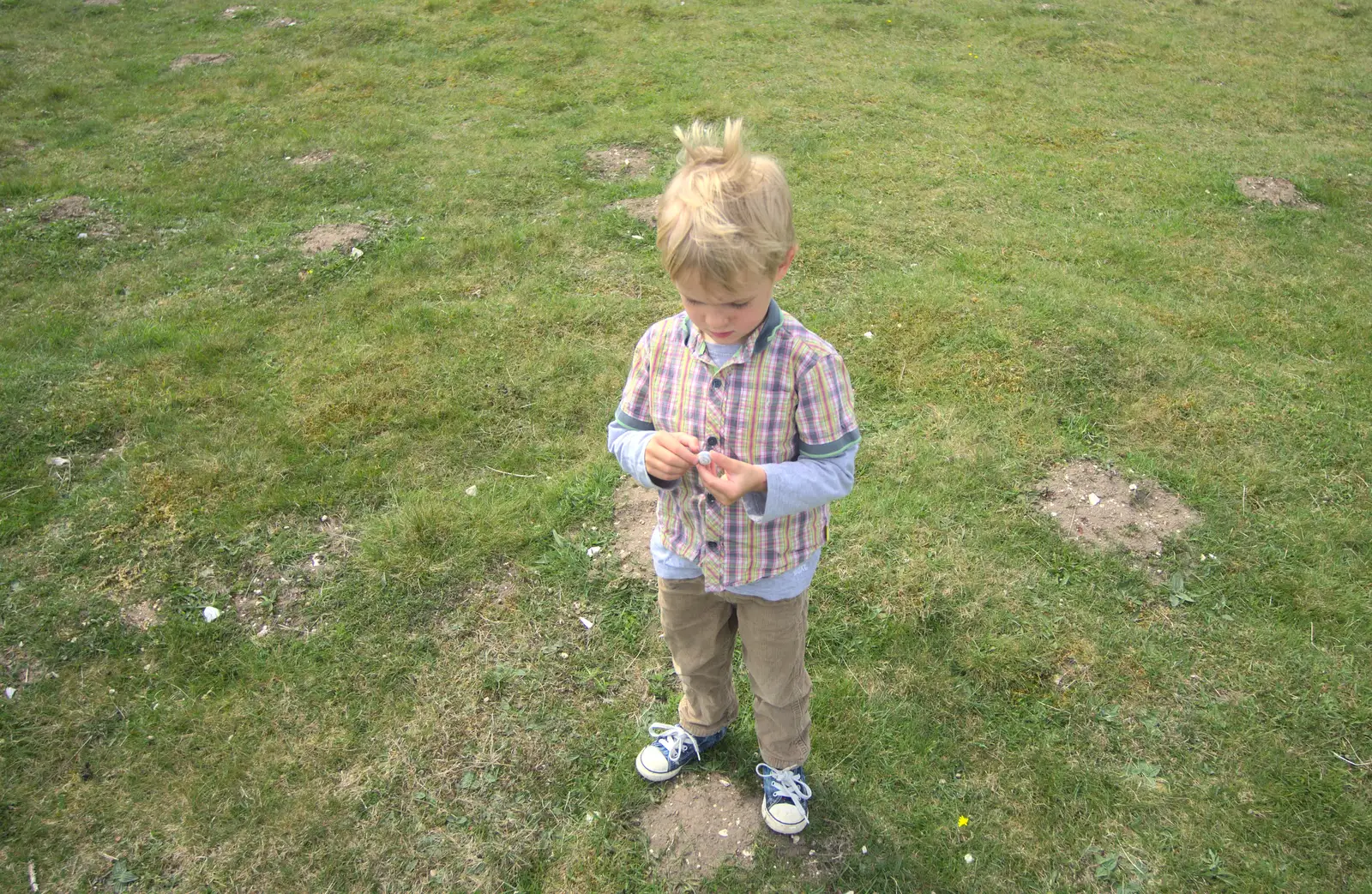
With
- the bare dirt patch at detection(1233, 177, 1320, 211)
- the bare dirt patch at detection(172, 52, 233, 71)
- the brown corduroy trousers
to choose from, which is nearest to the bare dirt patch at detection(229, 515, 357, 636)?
the brown corduroy trousers

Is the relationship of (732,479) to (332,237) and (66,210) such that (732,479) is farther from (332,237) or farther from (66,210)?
(66,210)

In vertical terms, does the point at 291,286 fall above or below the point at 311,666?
above

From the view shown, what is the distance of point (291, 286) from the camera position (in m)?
6.52

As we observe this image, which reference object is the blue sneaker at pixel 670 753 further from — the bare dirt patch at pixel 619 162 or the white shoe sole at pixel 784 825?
the bare dirt patch at pixel 619 162

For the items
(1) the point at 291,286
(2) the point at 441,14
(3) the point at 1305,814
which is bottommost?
(3) the point at 1305,814

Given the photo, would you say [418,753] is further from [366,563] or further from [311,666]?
[366,563]

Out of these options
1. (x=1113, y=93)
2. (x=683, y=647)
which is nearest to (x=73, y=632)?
(x=683, y=647)

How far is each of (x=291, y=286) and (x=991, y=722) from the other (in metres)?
5.96

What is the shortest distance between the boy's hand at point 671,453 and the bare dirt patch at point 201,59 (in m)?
12.9

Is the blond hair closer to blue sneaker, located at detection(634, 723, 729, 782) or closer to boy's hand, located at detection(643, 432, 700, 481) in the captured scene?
boy's hand, located at detection(643, 432, 700, 481)

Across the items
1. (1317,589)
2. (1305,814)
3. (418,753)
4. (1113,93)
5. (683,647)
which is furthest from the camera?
(1113,93)

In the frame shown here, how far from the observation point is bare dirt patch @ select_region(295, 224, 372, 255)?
703cm

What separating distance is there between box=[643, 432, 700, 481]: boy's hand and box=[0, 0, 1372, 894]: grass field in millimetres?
1583

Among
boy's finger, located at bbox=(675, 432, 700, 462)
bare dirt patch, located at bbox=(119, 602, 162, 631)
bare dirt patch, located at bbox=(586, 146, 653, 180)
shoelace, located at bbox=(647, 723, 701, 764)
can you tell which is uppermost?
boy's finger, located at bbox=(675, 432, 700, 462)
